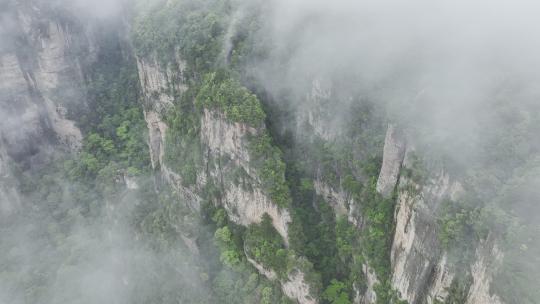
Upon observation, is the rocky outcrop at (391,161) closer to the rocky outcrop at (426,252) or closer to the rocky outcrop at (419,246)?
the rocky outcrop at (426,252)

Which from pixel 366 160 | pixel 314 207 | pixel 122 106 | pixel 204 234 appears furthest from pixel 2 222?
pixel 366 160

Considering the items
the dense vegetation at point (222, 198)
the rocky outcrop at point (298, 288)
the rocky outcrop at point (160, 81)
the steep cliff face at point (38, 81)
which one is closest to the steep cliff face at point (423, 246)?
the dense vegetation at point (222, 198)

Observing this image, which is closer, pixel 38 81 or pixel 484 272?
pixel 484 272

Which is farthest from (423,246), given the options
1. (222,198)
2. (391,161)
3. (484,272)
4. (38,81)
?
(38,81)

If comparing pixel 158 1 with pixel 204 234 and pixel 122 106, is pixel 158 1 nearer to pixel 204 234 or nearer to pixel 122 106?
pixel 122 106

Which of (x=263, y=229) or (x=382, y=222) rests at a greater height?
(x=382, y=222)

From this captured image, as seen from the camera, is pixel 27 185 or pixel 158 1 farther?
pixel 27 185

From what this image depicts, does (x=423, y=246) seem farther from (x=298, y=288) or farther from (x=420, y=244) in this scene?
(x=298, y=288)

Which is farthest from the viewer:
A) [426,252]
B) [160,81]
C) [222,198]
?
[160,81]
